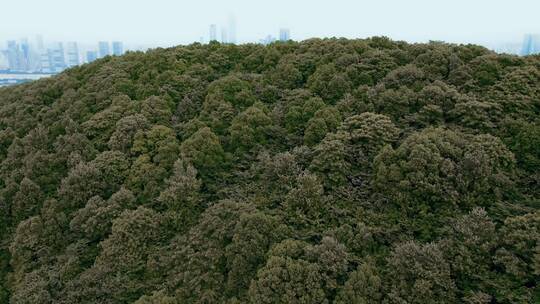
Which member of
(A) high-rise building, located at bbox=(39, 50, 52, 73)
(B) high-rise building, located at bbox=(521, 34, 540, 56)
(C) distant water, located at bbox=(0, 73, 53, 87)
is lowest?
(C) distant water, located at bbox=(0, 73, 53, 87)

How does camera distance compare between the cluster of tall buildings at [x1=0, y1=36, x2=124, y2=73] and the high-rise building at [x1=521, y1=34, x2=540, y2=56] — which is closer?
the high-rise building at [x1=521, y1=34, x2=540, y2=56]

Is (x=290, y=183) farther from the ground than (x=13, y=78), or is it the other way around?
(x=290, y=183)

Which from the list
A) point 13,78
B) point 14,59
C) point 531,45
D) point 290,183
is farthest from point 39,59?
point 531,45

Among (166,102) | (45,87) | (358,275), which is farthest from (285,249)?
(45,87)

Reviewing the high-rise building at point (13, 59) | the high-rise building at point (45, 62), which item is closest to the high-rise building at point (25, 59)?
the high-rise building at point (13, 59)

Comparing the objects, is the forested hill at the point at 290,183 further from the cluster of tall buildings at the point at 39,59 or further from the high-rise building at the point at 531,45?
the cluster of tall buildings at the point at 39,59

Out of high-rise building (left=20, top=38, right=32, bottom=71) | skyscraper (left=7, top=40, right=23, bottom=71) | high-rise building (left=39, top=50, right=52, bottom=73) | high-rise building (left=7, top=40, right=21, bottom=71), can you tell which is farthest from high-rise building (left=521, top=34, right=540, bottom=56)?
high-rise building (left=7, top=40, right=21, bottom=71)

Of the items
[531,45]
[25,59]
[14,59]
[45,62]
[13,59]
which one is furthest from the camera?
[45,62]

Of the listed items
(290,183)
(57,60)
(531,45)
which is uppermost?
(531,45)

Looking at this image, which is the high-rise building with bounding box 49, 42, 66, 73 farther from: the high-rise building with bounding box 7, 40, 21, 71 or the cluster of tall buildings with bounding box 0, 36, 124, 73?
the high-rise building with bounding box 7, 40, 21, 71

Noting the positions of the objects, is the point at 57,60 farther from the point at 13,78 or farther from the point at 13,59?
the point at 13,78
